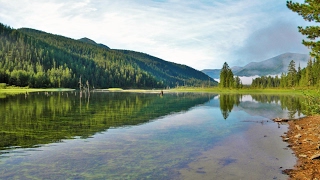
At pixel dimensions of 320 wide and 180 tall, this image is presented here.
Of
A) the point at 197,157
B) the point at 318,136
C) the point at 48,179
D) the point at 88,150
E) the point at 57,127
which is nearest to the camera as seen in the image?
the point at 48,179

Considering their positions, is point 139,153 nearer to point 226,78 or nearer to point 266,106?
point 266,106

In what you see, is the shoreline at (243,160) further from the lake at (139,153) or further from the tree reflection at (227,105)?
the tree reflection at (227,105)

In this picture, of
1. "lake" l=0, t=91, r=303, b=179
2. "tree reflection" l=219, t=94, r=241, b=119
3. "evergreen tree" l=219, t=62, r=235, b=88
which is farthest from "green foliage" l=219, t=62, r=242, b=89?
"lake" l=0, t=91, r=303, b=179

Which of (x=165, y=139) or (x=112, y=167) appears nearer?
(x=112, y=167)

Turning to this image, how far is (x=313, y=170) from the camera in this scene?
511 inches

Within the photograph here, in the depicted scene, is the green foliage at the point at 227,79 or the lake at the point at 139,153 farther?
the green foliage at the point at 227,79

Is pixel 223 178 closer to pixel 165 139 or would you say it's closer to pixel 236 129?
pixel 165 139

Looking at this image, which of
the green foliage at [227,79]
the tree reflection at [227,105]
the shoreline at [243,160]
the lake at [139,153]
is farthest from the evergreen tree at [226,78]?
the shoreline at [243,160]

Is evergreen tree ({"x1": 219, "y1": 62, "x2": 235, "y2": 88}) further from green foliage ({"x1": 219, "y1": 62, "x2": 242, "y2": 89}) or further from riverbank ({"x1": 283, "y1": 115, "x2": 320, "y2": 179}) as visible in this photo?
riverbank ({"x1": 283, "y1": 115, "x2": 320, "y2": 179})

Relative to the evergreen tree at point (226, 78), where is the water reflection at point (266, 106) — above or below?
below

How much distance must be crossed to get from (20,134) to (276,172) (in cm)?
2071

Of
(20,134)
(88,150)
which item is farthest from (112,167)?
(20,134)

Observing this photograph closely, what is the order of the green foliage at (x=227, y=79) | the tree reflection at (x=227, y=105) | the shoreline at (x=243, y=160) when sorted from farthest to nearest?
the green foliage at (x=227, y=79) → the tree reflection at (x=227, y=105) → the shoreline at (x=243, y=160)

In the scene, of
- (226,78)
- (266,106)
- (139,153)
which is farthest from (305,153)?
(226,78)
